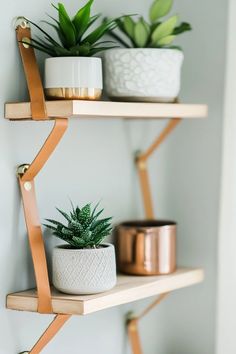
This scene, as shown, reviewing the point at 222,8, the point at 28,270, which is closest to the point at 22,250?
the point at 28,270

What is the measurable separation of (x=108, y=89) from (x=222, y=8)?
356 mm

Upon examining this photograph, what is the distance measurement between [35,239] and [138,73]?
0.36m

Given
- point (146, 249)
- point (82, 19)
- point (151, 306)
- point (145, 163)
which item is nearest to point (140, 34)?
point (82, 19)

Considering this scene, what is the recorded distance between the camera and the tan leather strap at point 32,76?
1234 millimetres

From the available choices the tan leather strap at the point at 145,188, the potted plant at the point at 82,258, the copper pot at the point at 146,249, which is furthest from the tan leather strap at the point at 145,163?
the potted plant at the point at 82,258

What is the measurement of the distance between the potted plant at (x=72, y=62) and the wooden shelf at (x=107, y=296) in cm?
34

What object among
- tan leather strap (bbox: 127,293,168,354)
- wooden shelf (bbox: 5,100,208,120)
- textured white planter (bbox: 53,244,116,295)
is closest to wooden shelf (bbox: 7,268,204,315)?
textured white planter (bbox: 53,244,116,295)

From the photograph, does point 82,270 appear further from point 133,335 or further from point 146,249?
point 133,335

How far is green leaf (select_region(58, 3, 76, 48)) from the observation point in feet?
4.03

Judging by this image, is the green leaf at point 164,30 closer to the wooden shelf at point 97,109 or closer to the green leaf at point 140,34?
the green leaf at point 140,34

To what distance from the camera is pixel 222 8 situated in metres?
1.58

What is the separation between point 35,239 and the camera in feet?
4.21

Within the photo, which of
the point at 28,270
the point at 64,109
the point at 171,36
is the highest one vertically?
the point at 171,36

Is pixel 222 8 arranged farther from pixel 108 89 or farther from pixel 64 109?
pixel 64 109
